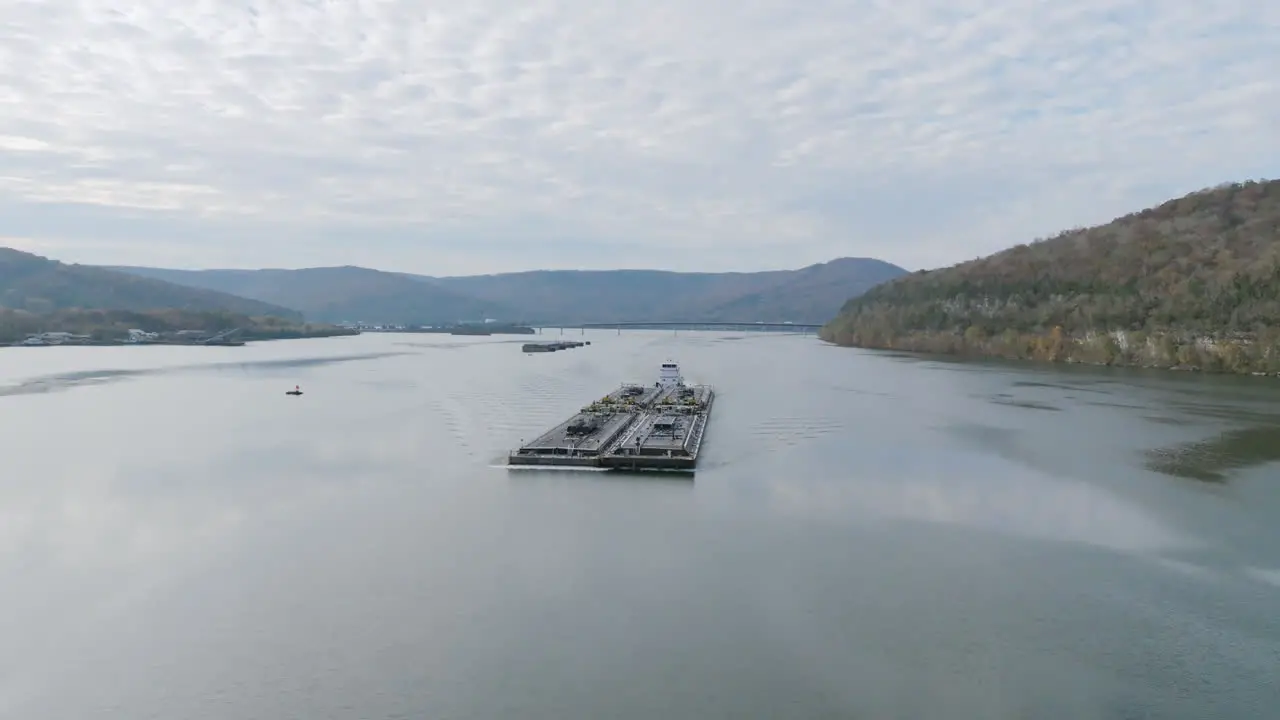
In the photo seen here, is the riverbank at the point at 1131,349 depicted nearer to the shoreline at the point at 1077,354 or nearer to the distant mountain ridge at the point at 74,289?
the shoreline at the point at 1077,354

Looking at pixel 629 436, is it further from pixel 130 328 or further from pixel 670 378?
pixel 130 328

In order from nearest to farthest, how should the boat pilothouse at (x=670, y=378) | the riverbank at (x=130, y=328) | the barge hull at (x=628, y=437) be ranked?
1. the barge hull at (x=628, y=437)
2. the boat pilothouse at (x=670, y=378)
3. the riverbank at (x=130, y=328)

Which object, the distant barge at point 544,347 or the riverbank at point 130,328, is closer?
the distant barge at point 544,347

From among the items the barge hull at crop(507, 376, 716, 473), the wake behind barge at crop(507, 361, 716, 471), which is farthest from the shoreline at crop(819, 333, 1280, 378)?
the barge hull at crop(507, 376, 716, 473)

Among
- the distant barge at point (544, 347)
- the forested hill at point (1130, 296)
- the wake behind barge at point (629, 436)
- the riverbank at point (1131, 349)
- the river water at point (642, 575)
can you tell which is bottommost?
the distant barge at point (544, 347)

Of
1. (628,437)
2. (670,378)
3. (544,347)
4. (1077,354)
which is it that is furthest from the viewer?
(544,347)

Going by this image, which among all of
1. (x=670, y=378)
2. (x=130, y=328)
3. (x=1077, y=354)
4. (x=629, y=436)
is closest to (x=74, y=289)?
(x=130, y=328)

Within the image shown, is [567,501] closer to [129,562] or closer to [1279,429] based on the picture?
[129,562]

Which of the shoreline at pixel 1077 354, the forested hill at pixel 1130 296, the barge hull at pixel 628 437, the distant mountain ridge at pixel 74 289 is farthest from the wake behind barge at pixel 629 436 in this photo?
the distant mountain ridge at pixel 74 289
